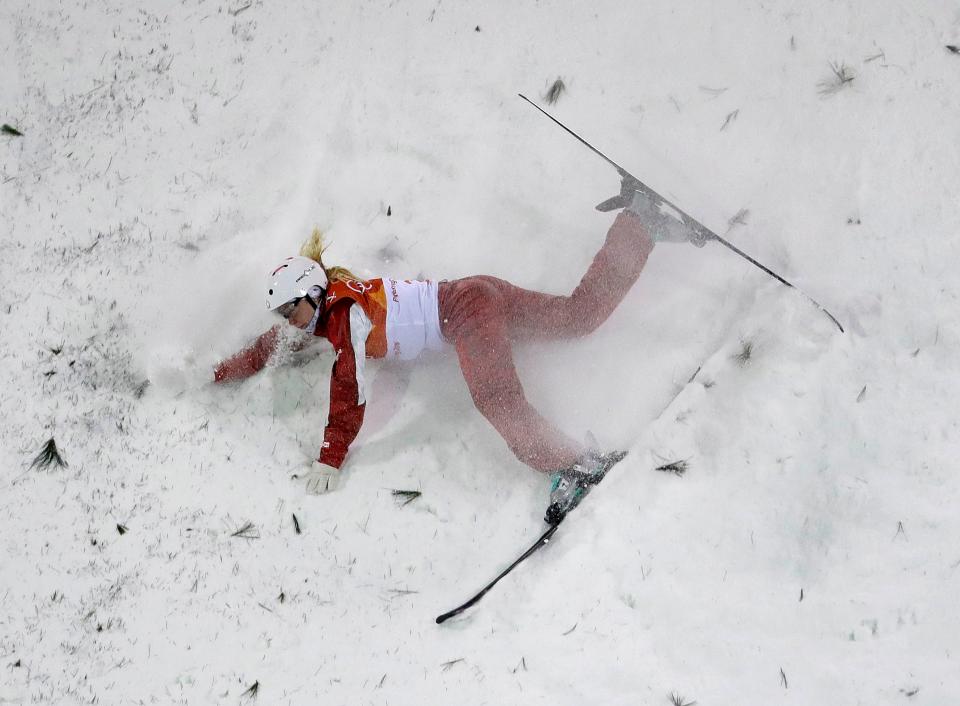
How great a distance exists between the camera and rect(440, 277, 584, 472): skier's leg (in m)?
4.16

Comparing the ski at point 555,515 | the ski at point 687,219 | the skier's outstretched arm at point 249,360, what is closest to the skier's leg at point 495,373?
the ski at point 555,515

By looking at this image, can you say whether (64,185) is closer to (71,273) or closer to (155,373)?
(71,273)

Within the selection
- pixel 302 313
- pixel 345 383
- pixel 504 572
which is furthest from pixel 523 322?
pixel 504 572

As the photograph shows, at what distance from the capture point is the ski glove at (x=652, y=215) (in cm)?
452

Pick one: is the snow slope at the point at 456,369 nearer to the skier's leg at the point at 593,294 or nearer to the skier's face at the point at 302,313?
the skier's leg at the point at 593,294

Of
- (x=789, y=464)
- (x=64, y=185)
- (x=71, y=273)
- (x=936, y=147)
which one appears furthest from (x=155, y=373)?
(x=936, y=147)

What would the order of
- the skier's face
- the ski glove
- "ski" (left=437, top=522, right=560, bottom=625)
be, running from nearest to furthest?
"ski" (left=437, top=522, right=560, bottom=625)
the skier's face
the ski glove

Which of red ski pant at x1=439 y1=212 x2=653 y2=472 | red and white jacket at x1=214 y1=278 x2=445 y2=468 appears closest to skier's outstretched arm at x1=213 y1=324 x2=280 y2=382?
red and white jacket at x1=214 y1=278 x2=445 y2=468

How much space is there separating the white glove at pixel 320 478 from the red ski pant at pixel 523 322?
97cm

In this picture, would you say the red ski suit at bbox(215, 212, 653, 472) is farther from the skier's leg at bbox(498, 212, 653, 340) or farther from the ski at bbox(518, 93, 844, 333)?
the ski at bbox(518, 93, 844, 333)

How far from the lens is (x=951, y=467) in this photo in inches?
148

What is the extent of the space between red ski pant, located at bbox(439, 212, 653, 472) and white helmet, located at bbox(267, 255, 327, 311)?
0.78 m

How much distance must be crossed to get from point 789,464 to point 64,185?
5.36 m

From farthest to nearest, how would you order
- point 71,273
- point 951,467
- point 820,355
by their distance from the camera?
point 71,273 < point 820,355 < point 951,467
